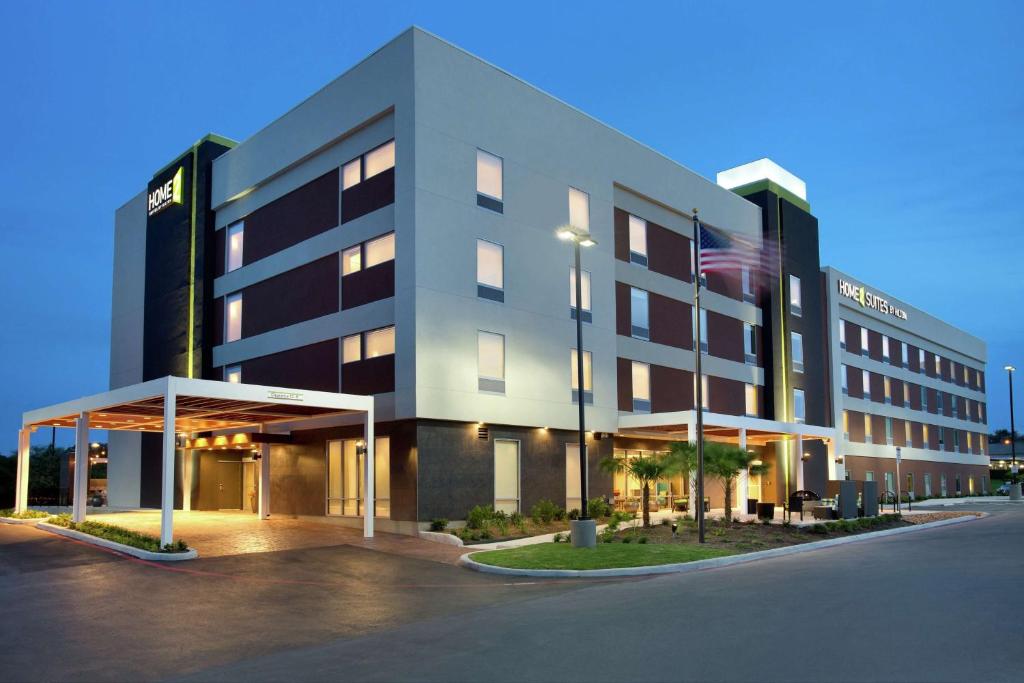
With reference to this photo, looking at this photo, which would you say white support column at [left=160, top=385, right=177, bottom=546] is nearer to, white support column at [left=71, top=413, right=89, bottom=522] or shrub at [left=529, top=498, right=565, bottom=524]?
white support column at [left=71, top=413, right=89, bottom=522]

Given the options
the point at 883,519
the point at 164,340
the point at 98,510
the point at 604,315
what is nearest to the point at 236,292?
the point at 164,340

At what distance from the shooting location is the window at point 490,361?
104 feet

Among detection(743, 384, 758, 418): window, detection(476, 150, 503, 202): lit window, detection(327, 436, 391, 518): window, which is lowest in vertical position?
detection(327, 436, 391, 518): window

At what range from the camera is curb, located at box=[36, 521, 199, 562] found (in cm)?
2180

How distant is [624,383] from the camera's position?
39219mm

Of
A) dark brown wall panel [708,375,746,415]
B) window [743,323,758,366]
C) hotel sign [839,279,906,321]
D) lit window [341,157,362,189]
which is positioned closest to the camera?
lit window [341,157,362,189]

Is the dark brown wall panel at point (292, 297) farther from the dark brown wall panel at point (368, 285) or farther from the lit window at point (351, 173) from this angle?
the lit window at point (351, 173)

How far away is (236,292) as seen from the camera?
39969 millimetres

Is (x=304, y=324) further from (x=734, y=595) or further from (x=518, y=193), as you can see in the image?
(x=734, y=595)

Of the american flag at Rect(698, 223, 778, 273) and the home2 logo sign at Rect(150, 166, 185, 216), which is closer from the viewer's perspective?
the american flag at Rect(698, 223, 778, 273)

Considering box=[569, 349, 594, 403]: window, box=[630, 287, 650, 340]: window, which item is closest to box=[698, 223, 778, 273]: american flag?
box=[569, 349, 594, 403]: window

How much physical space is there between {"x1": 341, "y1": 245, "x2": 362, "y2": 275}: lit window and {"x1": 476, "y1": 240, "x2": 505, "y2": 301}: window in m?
4.50

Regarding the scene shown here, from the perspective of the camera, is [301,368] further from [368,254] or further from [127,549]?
[127,549]

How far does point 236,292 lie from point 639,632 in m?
31.8
